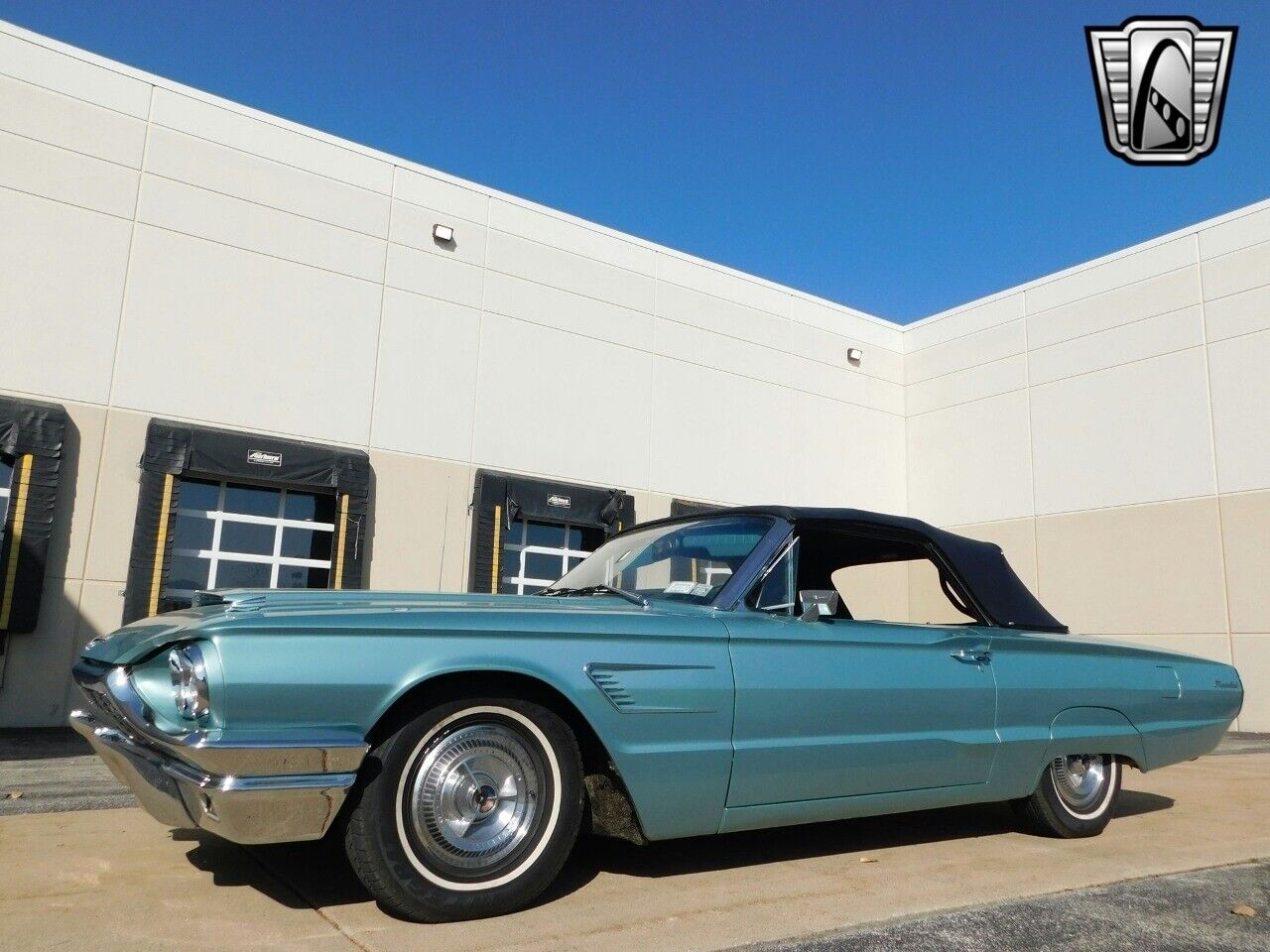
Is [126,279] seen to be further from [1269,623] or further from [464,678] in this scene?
[1269,623]

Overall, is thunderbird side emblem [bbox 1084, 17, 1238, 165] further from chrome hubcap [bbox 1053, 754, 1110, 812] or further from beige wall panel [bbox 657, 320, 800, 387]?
beige wall panel [bbox 657, 320, 800, 387]

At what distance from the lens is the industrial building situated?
30.7ft

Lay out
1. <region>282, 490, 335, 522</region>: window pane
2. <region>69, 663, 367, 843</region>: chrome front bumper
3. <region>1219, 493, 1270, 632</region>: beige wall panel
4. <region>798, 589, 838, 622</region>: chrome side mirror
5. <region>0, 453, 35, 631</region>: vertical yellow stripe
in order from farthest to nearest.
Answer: <region>1219, 493, 1270, 632</region>: beige wall panel
<region>282, 490, 335, 522</region>: window pane
<region>0, 453, 35, 631</region>: vertical yellow stripe
<region>798, 589, 838, 622</region>: chrome side mirror
<region>69, 663, 367, 843</region>: chrome front bumper

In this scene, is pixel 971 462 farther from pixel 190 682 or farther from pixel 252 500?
pixel 190 682

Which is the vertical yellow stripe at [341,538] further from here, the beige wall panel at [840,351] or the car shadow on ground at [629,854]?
the beige wall panel at [840,351]

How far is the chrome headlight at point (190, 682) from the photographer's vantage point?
2.51 meters

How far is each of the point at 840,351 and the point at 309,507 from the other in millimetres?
9413

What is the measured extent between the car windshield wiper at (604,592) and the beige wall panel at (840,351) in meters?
11.7

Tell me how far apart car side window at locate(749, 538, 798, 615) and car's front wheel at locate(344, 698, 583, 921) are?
1000 millimetres

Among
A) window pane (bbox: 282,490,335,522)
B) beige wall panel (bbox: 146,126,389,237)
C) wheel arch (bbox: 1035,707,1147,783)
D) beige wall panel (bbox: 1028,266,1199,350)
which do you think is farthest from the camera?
beige wall panel (bbox: 1028,266,1199,350)

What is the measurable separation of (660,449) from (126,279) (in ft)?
23.0

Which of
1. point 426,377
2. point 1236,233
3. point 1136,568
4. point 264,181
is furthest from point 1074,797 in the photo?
point 1236,233

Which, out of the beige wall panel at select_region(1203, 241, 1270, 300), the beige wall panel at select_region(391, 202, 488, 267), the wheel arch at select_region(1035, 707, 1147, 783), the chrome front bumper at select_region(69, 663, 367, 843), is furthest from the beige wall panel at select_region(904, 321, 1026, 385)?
the chrome front bumper at select_region(69, 663, 367, 843)

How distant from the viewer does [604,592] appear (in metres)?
3.87
